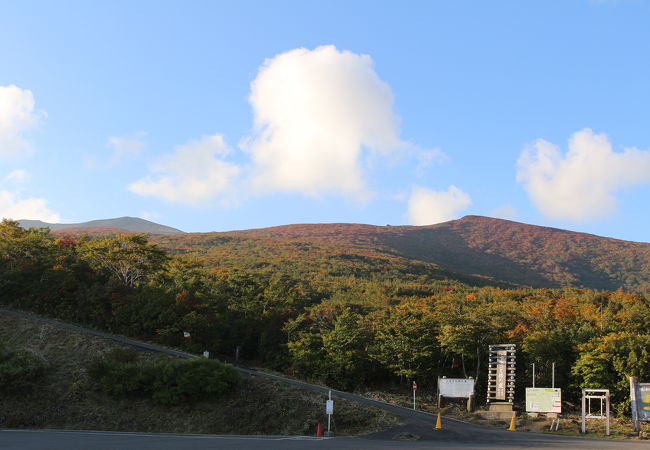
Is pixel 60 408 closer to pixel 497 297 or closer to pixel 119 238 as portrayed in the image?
pixel 119 238

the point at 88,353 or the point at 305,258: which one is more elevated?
the point at 305,258

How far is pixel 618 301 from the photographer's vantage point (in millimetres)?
45375

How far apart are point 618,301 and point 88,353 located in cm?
4011

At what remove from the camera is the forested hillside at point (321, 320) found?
31.5 meters

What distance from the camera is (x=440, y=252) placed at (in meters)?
105

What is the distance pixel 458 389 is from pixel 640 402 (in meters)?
9.18

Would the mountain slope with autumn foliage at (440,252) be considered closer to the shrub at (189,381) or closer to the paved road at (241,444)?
the shrub at (189,381)

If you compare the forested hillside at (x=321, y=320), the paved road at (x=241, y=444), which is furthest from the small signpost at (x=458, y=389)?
the paved road at (x=241, y=444)

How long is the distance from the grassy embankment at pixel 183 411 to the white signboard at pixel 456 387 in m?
6.45

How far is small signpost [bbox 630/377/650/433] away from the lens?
21.2m

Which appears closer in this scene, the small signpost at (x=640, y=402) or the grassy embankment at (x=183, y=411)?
the small signpost at (x=640, y=402)

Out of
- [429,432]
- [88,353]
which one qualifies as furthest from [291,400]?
[88,353]

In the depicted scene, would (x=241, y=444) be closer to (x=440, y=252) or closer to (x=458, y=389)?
(x=458, y=389)

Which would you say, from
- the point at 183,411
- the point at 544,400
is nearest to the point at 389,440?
the point at 544,400
